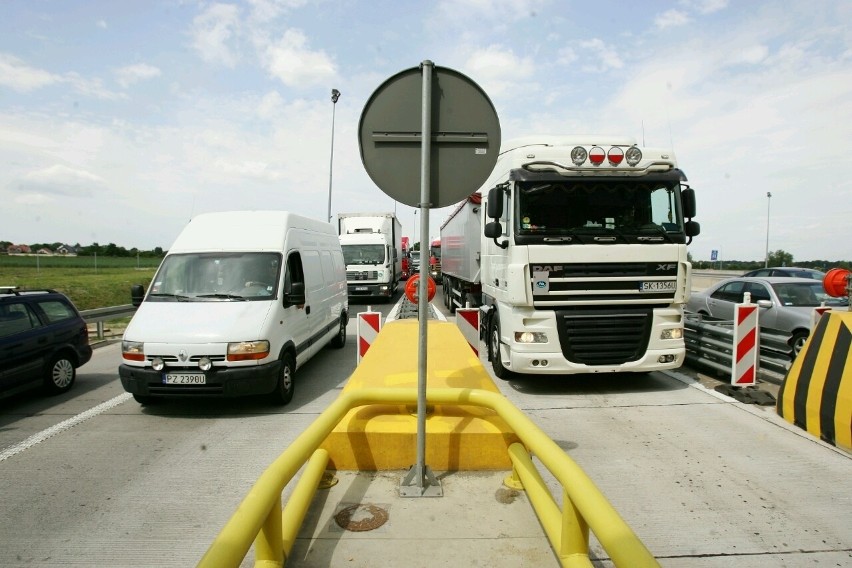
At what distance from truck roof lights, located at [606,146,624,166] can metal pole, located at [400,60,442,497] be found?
174 inches

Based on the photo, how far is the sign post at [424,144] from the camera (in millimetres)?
3064

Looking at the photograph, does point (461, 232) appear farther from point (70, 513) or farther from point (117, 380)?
point (70, 513)

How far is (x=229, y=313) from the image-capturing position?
644 cm

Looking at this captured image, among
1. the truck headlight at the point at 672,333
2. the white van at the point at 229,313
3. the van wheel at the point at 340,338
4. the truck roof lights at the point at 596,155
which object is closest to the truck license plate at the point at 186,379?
the white van at the point at 229,313

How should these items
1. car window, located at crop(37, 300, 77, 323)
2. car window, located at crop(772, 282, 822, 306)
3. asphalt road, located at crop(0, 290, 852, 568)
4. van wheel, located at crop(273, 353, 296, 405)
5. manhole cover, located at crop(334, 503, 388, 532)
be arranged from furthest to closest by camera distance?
car window, located at crop(772, 282, 822, 306) < car window, located at crop(37, 300, 77, 323) < van wheel, located at crop(273, 353, 296, 405) < asphalt road, located at crop(0, 290, 852, 568) < manhole cover, located at crop(334, 503, 388, 532)

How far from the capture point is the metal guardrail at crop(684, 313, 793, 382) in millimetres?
7230

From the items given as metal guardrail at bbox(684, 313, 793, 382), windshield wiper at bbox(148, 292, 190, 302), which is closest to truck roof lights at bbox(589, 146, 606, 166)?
metal guardrail at bbox(684, 313, 793, 382)

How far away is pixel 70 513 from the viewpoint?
387 cm

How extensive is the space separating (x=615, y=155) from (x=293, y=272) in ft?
15.0

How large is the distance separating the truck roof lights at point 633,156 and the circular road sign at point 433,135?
14.0 feet

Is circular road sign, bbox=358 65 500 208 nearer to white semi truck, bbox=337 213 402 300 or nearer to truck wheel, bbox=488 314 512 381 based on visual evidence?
truck wheel, bbox=488 314 512 381

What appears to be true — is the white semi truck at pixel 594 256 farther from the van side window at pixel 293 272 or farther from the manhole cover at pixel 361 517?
the manhole cover at pixel 361 517

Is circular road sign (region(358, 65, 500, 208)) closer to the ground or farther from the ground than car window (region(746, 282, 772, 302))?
farther from the ground

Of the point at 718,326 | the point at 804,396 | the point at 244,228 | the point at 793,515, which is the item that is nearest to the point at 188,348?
the point at 244,228
